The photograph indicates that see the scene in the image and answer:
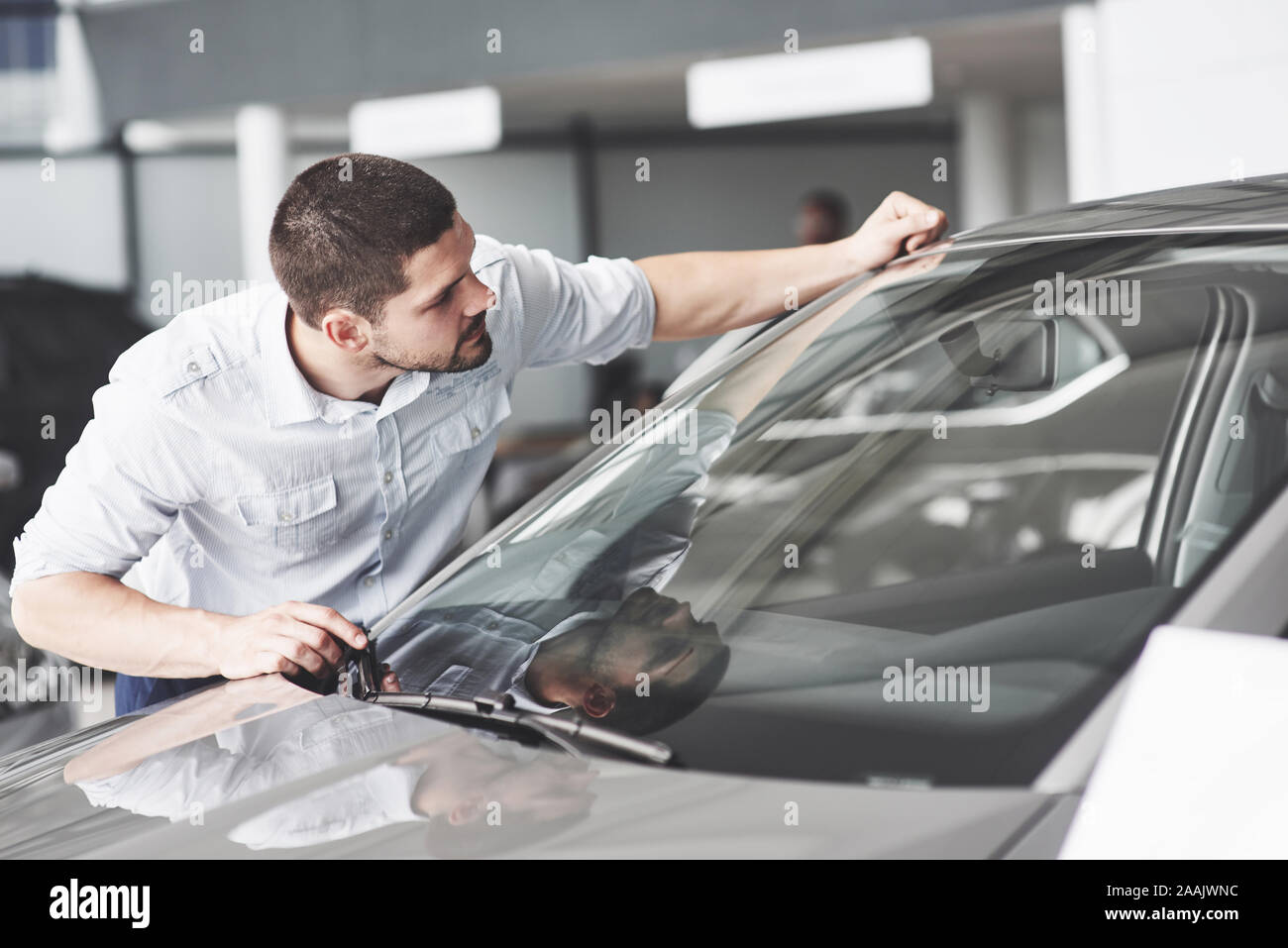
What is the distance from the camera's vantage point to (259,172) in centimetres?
773

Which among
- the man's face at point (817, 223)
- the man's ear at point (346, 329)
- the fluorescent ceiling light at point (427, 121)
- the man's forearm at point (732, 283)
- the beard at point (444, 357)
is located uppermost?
the fluorescent ceiling light at point (427, 121)

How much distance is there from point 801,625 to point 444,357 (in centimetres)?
67

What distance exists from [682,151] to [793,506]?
8.29m

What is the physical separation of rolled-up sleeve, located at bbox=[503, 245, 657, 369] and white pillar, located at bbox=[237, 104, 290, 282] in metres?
5.61

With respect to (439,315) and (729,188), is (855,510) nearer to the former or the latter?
(439,315)

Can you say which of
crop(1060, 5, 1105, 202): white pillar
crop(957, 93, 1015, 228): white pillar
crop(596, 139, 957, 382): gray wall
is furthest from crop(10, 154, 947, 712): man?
crop(957, 93, 1015, 228): white pillar

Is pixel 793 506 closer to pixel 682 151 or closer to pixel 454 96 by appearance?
pixel 454 96

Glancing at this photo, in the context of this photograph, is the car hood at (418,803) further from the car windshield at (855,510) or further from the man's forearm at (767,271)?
the man's forearm at (767,271)

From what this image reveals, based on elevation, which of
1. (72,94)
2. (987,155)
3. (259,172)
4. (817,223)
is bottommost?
(817,223)

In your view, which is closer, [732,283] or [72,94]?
[732,283]

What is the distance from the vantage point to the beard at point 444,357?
1.75 meters

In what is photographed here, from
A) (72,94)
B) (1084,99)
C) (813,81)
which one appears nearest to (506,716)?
(1084,99)

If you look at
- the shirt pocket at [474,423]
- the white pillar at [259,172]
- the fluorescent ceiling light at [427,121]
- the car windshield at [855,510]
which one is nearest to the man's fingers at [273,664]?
the car windshield at [855,510]

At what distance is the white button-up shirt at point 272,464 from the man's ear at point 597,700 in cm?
Answer: 78
